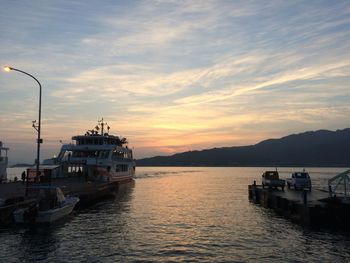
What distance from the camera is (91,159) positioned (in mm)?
70750

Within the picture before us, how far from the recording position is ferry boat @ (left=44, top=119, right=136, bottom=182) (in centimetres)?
6675

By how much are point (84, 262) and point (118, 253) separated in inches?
100

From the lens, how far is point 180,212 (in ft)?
135

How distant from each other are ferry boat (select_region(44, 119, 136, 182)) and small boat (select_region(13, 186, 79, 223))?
3153 cm

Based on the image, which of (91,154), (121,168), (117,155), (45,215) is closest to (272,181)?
(45,215)

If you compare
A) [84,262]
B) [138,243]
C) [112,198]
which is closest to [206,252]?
[138,243]

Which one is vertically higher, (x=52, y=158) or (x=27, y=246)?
(x=52, y=158)

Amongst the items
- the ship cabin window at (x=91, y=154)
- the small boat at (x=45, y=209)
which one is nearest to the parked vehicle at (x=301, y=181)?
the small boat at (x=45, y=209)

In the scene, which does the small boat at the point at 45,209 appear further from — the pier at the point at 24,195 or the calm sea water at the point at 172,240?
the pier at the point at 24,195

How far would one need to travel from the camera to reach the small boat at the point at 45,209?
91.1 feet

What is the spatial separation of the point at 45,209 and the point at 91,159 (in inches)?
1632

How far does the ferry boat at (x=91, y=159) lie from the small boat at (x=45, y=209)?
31.5 m

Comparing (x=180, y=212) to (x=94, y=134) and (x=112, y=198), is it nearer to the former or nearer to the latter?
(x=112, y=198)

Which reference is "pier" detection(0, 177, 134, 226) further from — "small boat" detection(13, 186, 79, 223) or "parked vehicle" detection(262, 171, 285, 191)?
"parked vehicle" detection(262, 171, 285, 191)
